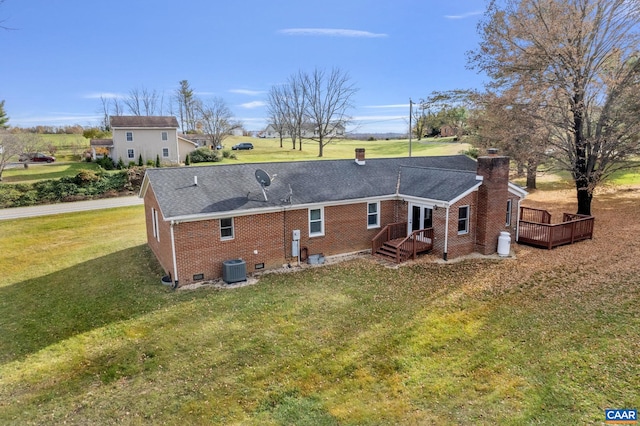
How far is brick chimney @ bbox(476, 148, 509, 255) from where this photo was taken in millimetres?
16922

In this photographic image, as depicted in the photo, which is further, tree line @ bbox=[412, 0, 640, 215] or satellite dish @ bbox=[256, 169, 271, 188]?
tree line @ bbox=[412, 0, 640, 215]

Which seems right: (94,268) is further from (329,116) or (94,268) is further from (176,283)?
(329,116)

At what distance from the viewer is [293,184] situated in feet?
58.7

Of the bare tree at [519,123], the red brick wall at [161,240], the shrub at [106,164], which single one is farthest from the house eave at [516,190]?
the shrub at [106,164]

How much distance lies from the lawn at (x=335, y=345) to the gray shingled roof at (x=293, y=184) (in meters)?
3.08

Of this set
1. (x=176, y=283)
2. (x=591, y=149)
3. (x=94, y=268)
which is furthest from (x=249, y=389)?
(x=591, y=149)

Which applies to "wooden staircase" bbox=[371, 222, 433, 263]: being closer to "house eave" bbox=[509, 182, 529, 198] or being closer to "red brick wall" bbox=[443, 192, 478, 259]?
"red brick wall" bbox=[443, 192, 478, 259]

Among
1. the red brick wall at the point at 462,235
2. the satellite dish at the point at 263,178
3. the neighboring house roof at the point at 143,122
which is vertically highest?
the neighboring house roof at the point at 143,122

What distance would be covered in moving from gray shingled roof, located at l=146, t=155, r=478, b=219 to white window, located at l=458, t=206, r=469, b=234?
0.93m

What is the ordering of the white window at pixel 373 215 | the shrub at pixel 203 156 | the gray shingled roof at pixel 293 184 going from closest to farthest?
the gray shingled roof at pixel 293 184, the white window at pixel 373 215, the shrub at pixel 203 156

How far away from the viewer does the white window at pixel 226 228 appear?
1511cm

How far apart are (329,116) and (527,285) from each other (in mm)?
58219

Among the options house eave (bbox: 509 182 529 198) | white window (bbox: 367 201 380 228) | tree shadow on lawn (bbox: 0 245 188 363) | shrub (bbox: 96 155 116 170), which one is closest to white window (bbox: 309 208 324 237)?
white window (bbox: 367 201 380 228)

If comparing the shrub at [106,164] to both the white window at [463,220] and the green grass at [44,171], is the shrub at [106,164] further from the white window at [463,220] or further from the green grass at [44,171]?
the white window at [463,220]
